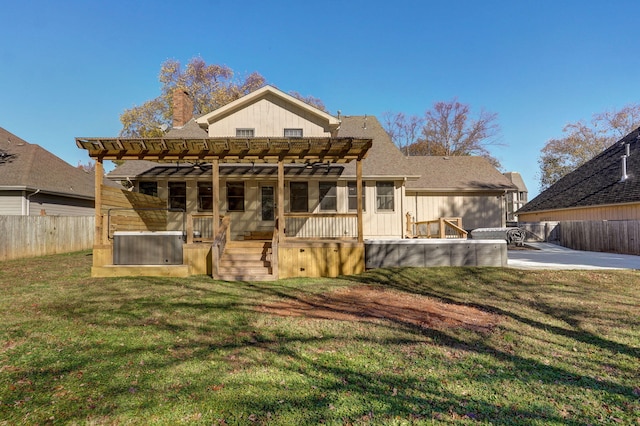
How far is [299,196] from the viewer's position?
12930 millimetres

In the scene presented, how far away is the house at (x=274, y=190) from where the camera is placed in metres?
8.58

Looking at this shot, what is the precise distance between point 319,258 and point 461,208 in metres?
11.5

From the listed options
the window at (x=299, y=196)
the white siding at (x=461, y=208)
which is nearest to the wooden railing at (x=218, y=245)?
the window at (x=299, y=196)

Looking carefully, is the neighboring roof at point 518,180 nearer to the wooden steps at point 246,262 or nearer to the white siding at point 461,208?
the white siding at point 461,208

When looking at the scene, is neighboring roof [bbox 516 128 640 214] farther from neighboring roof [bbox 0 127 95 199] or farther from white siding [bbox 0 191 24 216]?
white siding [bbox 0 191 24 216]

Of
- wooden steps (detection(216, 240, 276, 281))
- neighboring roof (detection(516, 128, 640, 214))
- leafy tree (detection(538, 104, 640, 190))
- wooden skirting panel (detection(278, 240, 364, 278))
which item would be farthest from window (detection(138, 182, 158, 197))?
leafy tree (detection(538, 104, 640, 190))

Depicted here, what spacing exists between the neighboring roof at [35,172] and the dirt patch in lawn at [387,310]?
1551cm

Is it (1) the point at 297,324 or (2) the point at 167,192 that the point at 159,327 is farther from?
(2) the point at 167,192

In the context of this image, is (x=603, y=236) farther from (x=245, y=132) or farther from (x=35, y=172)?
(x=35, y=172)

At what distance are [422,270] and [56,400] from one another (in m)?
7.99

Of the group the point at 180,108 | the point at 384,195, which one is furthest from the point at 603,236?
the point at 180,108

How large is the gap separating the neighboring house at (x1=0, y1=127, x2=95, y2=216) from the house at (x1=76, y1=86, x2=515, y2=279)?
5417 mm

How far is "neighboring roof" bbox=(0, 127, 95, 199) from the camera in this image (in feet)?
47.4

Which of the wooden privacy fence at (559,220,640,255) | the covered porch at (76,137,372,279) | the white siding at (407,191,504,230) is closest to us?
the covered porch at (76,137,372,279)
